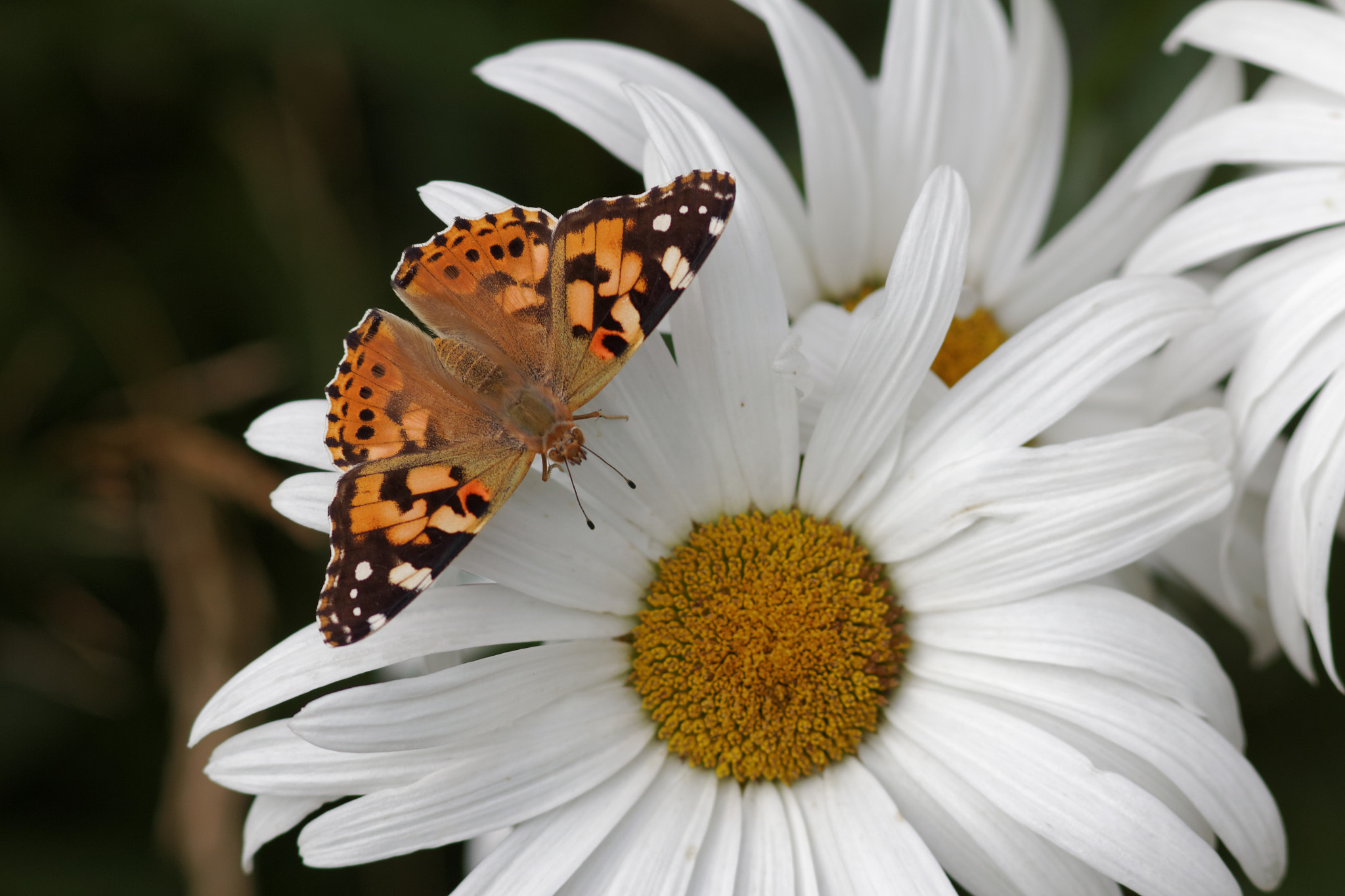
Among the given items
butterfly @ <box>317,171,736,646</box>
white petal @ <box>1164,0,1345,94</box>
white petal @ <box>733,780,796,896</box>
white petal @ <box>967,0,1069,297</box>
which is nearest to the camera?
butterfly @ <box>317,171,736,646</box>

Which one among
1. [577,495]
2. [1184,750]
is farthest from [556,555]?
[1184,750]

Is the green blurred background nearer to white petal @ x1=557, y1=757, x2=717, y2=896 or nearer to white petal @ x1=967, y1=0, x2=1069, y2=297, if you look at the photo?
white petal @ x1=967, y1=0, x2=1069, y2=297

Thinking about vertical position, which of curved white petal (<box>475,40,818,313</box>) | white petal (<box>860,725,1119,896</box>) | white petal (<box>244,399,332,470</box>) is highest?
curved white petal (<box>475,40,818,313</box>)

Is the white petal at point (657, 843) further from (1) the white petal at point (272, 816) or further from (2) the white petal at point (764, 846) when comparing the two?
(1) the white petal at point (272, 816)

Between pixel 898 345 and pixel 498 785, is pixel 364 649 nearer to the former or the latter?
pixel 498 785

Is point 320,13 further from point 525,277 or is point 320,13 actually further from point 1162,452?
point 1162,452

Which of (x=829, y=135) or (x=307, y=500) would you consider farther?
(x=829, y=135)

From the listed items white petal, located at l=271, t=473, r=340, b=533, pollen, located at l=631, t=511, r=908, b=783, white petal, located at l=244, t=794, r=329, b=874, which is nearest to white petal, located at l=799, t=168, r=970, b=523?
pollen, located at l=631, t=511, r=908, b=783
